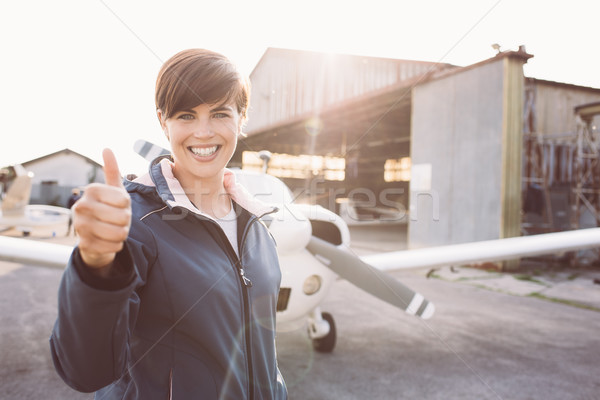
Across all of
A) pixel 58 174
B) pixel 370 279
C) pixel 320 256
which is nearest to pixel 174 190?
pixel 320 256

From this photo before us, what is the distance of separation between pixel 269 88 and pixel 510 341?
17019 millimetres

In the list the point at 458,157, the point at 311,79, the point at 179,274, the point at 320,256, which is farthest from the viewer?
the point at 311,79

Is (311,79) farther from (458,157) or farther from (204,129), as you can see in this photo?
(204,129)

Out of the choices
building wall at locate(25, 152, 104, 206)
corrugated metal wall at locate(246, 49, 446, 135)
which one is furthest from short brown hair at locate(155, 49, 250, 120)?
building wall at locate(25, 152, 104, 206)

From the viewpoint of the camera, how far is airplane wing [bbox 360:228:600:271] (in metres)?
4.18

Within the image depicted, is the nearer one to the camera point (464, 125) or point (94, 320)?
point (94, 320)

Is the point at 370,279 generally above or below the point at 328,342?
above

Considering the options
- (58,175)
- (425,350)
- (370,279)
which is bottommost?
(425,350)

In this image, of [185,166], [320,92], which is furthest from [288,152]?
[185,166]

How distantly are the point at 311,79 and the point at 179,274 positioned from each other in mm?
16096

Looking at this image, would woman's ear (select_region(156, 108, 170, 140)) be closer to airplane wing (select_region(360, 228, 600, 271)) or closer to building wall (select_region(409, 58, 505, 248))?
airplane wing (select_region(360, 228, 600, 271))

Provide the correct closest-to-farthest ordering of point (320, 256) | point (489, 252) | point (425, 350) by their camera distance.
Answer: point (320, 256), point (425, 350), point (489, 252)

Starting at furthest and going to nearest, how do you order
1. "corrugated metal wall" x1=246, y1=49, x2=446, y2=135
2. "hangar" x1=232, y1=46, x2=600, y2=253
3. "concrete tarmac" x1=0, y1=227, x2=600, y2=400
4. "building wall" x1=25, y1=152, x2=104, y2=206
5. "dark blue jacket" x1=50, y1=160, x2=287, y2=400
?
"building wall" x1=25, y1=152, x2=104, y2=206 → "corrugated metal wall" x1=246, y1=49, x2=446, y2=135 → "hangar" x1=232, y1=46, x2=600, y2=253 → "concrete tarmac" x1=0, y1=227, x2=600, y2=400 → "dark blue jacket" x1=50, y1=160, x2=287, y2=400

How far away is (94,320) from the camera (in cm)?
70
